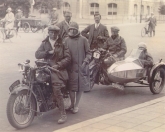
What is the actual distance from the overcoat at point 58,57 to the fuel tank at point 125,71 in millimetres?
1513

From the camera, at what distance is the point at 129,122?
4699 millimetres

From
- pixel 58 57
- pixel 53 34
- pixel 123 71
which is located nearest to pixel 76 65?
pixel 58 57

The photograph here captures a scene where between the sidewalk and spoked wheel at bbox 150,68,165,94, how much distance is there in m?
1.30

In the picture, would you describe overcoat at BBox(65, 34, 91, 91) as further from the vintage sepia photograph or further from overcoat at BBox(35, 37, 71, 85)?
overcoat at BBox(35, 37, 71, 85)

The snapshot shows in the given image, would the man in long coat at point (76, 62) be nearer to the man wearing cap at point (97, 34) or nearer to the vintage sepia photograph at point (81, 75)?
the vintage sepia photograph at point (81, 75)

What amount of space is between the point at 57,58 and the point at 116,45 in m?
2.14

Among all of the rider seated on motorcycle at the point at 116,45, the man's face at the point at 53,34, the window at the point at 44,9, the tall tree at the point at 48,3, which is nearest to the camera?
the man's face at the point at 53,34

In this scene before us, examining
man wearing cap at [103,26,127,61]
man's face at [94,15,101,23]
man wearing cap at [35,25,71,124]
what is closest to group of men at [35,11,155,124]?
man wearing cap at [35,25,71,124]

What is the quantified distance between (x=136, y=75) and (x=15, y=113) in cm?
254

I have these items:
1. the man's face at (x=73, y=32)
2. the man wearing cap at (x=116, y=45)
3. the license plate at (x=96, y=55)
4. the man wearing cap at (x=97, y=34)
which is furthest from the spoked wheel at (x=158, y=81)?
the man's face at (x=73, y=32)

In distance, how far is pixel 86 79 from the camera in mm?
5273

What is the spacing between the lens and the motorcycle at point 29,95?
4496 mm

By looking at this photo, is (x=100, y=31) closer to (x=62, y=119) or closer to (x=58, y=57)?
(x=58, y=57)

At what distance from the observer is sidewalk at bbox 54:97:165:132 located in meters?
4.41
